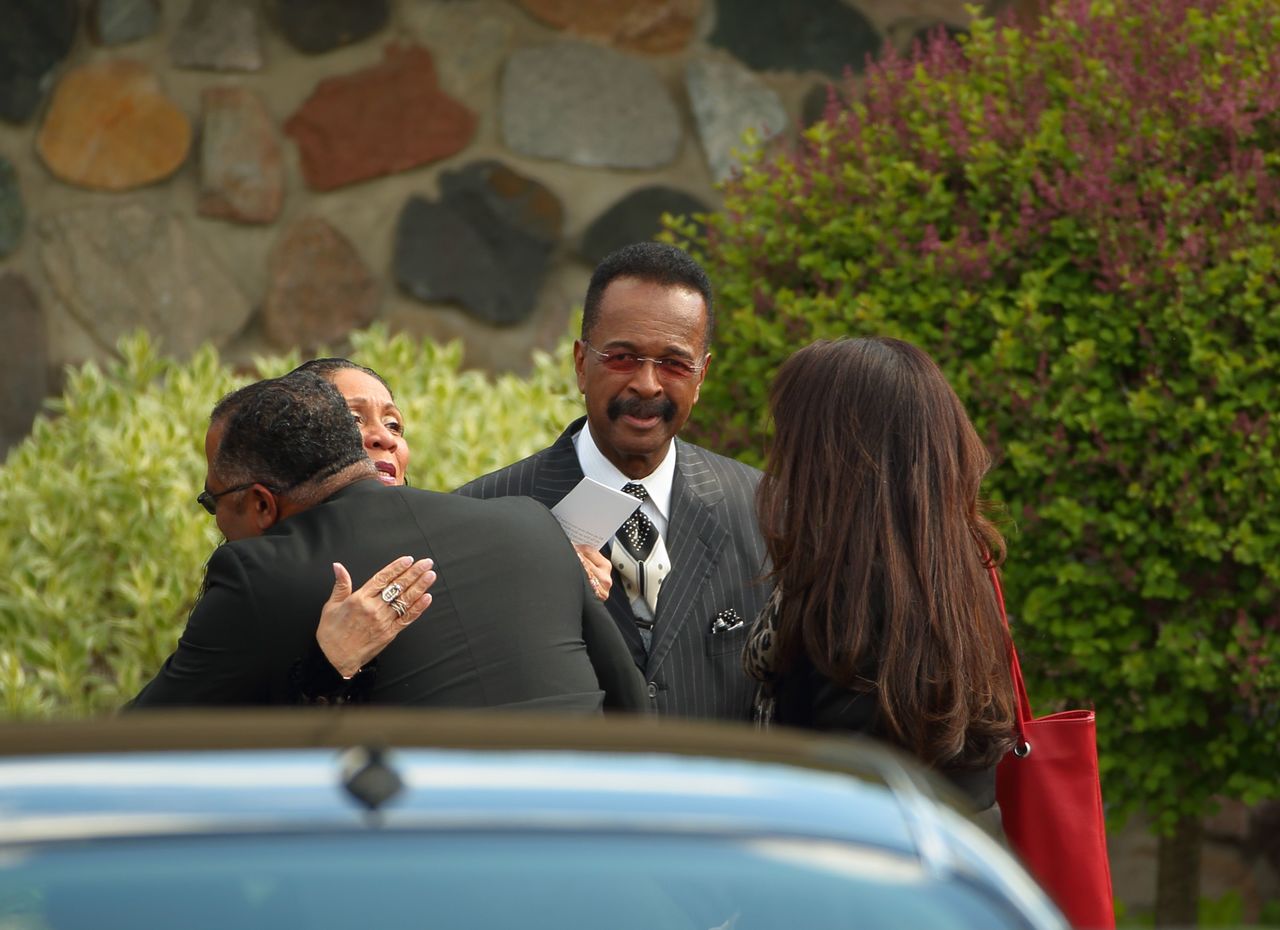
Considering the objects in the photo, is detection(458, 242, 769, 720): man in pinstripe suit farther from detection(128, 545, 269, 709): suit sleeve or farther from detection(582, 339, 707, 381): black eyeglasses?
detection(128, 545, 269, 709): suit sleeve

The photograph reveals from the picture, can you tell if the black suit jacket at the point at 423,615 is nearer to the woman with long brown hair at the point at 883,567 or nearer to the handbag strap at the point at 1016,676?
the woman with long brown hair at the point at 883,567

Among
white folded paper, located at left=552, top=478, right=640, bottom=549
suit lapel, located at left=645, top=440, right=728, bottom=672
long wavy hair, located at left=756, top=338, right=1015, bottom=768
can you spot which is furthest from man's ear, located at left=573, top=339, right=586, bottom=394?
long wavy hair, located at left=756, top=338, right=1015, bottom=768

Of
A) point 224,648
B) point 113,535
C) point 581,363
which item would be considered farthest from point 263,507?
point 113,535

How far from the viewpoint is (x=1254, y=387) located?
4.09 metres

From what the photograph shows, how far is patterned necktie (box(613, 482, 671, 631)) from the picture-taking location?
3.37 m

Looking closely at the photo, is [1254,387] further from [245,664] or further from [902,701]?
[245,664]

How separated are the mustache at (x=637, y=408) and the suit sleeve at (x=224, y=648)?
1.07 m

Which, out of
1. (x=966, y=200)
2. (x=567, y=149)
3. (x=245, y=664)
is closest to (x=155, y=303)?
(x=567, y=149)

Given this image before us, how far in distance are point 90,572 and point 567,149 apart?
2638 mm

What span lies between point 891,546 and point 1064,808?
611mm

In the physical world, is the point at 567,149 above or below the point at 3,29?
below

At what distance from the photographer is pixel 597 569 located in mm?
3207

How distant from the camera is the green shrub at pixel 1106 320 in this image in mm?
4137

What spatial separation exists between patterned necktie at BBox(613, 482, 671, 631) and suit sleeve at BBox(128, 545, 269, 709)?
3.18 ft
